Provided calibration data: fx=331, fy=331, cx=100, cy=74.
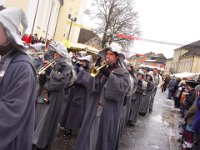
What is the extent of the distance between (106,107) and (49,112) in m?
1.30

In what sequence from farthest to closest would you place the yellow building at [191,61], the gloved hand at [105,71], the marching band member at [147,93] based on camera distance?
the yellow building at [191,61], the marching band member at [147,93], the gloved hand at [105,71]

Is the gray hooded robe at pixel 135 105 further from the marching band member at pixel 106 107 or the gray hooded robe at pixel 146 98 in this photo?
the marching band member at pixel 106 107

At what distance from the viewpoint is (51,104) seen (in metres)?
6.14

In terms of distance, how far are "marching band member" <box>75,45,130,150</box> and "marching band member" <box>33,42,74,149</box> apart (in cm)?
83

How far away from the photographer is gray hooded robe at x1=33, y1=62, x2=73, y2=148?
6000 millimetres

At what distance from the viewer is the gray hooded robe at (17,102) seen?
2.43 metres

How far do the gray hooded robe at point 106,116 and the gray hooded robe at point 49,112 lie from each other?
86 centimetres

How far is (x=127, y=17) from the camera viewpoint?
152ft

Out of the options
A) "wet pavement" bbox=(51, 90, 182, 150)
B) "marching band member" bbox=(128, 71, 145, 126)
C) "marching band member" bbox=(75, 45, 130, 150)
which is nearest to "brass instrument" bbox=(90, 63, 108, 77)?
"marching band member" bbox=(75, 45, 130, 150)

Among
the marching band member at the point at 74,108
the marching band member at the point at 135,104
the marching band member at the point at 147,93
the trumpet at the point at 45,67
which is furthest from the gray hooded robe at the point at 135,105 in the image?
the trumpet at the point at 45,67

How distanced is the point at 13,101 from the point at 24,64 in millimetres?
312

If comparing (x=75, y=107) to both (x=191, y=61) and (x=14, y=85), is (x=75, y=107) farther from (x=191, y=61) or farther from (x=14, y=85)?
(x=191, y=61)

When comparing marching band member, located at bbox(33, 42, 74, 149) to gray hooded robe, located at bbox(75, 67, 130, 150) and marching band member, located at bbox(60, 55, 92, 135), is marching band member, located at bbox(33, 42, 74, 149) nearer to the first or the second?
gray hooded robe, located at bbox(75, 67, 130, 150)

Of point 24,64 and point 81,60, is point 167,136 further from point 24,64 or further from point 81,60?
point 24,64
